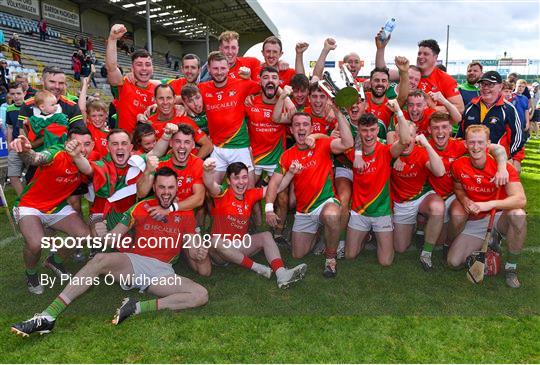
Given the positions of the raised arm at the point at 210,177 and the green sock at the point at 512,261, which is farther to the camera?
the green sock at the point at 512,261

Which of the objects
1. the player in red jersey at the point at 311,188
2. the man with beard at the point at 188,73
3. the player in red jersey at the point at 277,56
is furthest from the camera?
the player in red jersey at the point at 277,56

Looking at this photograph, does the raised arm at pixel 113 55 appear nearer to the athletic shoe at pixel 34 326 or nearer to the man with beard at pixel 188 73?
the man with beard at pixel 188 73

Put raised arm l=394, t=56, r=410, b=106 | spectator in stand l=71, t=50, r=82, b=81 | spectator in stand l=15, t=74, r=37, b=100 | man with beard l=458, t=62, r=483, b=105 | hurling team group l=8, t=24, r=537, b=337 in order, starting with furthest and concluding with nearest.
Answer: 1. spectator in stand l=71, t=50, r=82, b=81
2. spectator in stand l=15, t=74, r=37, b=100
3. man with beard l=458, t=62, r=483, b=105
4. raised arm l=394, t=56, r=410, b=106
5. hurling team group l=8, t=24, r=537, b=337

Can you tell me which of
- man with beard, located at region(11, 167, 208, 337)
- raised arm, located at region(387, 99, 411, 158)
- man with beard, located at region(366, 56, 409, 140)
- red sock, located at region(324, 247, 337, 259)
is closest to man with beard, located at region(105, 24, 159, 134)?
man with beard, located at region(11, 167, 208, 337)

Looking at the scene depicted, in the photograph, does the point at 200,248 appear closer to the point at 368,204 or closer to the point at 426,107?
the point at 368,204

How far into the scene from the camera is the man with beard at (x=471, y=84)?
7.04 m

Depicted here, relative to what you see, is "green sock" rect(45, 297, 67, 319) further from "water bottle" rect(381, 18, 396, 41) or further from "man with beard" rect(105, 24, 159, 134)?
"water bottle" rect(381, 18, 396, 41)

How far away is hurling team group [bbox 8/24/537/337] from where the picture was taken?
4031 millimetres

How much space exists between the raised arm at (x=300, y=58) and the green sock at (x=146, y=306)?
3.88m

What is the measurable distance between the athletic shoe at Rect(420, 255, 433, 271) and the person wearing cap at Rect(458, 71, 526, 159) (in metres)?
2.13

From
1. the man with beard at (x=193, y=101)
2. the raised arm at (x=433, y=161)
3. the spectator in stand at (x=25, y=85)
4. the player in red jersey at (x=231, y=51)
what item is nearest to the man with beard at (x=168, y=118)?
the man with beard at (x=193, y=101)

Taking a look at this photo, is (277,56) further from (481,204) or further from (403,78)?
(481,204)

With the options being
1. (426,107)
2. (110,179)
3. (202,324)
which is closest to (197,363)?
(202,324)

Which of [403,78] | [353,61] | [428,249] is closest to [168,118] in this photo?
[403,78]
